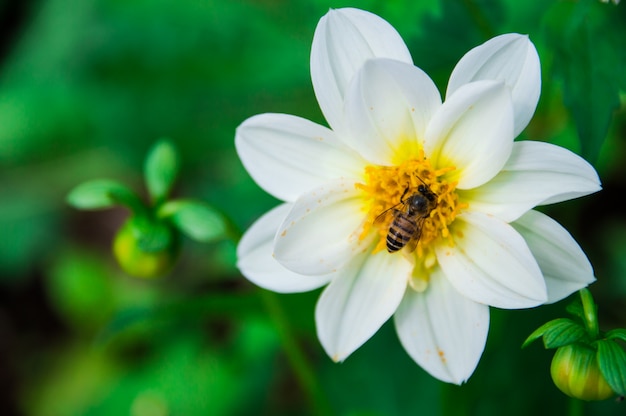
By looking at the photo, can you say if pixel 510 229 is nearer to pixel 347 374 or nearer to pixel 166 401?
pixel 347 374

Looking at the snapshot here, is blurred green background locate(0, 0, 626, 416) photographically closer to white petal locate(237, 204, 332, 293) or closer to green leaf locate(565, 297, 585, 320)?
white petal locate(237, 204, 332, 293)

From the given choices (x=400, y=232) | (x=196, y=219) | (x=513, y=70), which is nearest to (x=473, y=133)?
(x=513, y=70)

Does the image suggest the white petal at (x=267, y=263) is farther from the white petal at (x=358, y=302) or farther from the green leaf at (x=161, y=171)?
the green leaf at (x=161, y=171)

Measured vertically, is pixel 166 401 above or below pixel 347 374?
below

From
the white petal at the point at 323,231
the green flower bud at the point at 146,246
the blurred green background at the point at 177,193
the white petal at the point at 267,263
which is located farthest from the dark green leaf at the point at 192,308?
the white petal at the point at 323,231

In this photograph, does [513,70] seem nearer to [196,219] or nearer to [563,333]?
Answer: [563,333]

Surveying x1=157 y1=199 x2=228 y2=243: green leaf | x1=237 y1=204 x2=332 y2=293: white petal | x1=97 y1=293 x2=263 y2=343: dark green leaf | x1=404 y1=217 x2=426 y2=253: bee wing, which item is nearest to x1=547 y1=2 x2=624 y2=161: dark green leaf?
x1=404 y1=217 x2=426 y2=253: bee wing

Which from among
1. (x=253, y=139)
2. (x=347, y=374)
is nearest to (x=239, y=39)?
(x=347, y=374)
